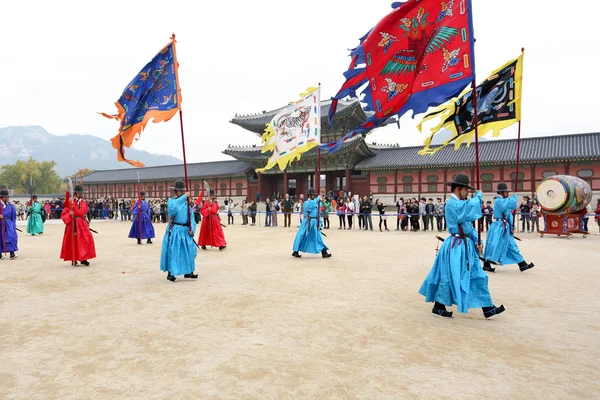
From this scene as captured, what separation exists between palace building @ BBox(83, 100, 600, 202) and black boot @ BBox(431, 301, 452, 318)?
24972 mm

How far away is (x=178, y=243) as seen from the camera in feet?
22.8

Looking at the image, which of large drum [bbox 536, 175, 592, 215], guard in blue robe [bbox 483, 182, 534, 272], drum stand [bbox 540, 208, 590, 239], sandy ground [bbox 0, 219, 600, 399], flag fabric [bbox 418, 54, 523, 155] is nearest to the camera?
sandy ground [bbox 0, 219, 600, 399]

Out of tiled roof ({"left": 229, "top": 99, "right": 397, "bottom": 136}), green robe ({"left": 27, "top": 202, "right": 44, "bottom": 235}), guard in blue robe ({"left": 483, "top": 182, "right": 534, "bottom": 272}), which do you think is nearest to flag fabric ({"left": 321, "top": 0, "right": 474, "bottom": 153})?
guard in blue robe ({"left": 483, "top": 182, "right": 534, "bottom": 272})

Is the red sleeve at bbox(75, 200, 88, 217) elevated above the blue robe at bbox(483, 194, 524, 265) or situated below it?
above

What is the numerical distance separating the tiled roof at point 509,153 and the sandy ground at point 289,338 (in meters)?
21.9

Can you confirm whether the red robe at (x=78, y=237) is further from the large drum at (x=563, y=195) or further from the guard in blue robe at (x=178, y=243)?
the large drum at (x=563, y=195)

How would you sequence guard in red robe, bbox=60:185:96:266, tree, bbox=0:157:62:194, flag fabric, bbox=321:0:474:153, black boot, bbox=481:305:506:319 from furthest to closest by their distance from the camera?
tree, bbox=0:157:62:194, guard in red robe, bbox=60:185:96:266, flag fabric, bbox=321:0:474:153, black boot, bbox=481:305:506:319

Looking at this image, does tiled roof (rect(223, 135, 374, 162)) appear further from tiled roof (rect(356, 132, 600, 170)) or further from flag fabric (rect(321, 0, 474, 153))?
flag fabric (rect(321, 0, 474, 153))

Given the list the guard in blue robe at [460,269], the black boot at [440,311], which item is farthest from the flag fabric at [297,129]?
the black boot at [440,311]

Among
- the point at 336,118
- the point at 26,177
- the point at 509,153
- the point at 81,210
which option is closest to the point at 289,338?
the point at 81,210

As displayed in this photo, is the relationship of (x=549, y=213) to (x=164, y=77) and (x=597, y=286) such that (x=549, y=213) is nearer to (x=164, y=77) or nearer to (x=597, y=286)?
(x=597, y=286)

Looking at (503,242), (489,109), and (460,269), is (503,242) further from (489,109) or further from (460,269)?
(460,269)

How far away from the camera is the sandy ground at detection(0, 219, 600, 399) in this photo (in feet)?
9.77

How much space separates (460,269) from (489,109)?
361 cm
